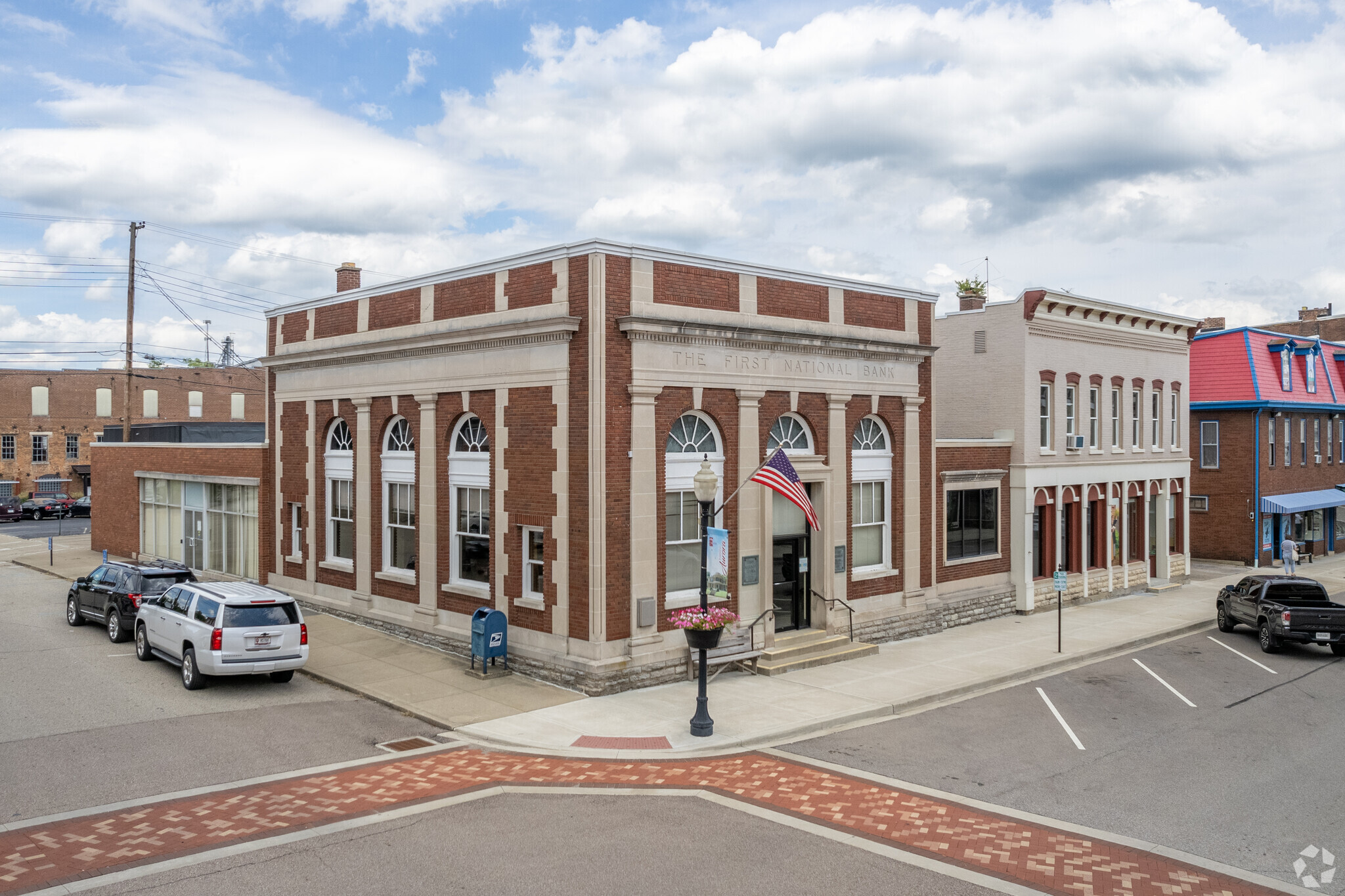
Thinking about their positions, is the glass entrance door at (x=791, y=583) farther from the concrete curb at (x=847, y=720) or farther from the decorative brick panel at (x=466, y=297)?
the decorative brick panel at (x=466, y=297)

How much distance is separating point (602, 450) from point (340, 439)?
1002 cm

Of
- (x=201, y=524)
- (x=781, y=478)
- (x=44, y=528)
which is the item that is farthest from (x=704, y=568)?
(x=44, y=528)

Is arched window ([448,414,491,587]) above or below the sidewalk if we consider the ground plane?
above

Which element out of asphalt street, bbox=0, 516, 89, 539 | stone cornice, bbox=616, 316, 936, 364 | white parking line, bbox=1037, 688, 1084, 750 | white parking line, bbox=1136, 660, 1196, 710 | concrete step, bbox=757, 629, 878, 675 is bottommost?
white parking line, bbox=1136, 660, 1196, 710

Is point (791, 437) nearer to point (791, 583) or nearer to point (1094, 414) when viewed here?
point (791, 583)

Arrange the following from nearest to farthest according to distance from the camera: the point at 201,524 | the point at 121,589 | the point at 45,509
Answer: the point at 121,589 < the point at 201,524 < the point at 45,509

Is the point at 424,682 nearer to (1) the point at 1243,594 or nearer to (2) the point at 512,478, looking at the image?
(2) the point at 512,478

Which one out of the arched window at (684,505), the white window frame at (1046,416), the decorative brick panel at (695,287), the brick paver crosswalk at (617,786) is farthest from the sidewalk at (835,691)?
the decorative brick panel at (695,287)

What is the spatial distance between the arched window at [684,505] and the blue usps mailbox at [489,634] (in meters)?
3.16

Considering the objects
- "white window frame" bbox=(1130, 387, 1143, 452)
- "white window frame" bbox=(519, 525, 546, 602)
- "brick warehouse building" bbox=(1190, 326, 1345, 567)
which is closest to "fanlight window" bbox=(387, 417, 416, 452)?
"white window frame" bbox=(519, 525, 546, 602)

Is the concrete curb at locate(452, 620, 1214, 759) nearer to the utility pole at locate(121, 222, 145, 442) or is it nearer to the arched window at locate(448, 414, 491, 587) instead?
the arched window at locate(448, 414, 491, 587)

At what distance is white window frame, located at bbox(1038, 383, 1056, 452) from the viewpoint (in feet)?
89.7

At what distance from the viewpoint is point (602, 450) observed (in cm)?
1694

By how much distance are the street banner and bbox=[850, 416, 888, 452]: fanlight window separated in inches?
217
